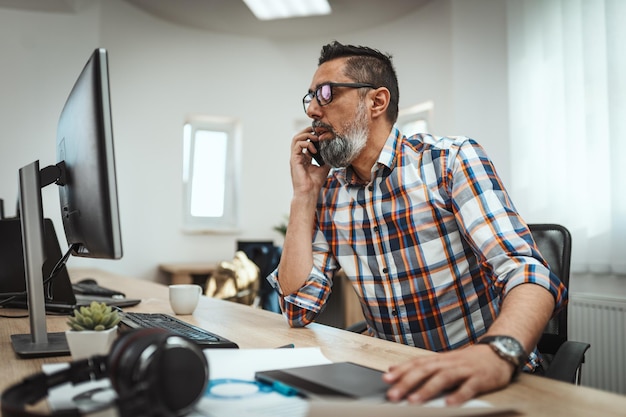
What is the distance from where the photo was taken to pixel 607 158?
8.58 feet

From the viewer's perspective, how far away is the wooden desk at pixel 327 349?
641mm

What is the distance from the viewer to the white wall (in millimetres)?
3656

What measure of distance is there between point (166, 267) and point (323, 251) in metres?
2.91

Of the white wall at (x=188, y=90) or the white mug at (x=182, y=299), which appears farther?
the white wall at (x=188, y=90)

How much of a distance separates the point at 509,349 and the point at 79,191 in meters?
0.76

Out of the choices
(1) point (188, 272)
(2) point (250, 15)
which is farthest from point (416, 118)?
(1) point (188, 272)

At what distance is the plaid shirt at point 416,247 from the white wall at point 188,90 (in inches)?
83.0

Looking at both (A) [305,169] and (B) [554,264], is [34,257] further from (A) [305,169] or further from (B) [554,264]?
(B) [554,264]

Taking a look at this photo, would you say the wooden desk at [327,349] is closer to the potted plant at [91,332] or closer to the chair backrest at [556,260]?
the potted plant at [91,332]

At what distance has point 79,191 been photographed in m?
0.93

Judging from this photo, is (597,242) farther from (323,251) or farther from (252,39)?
(252,39)

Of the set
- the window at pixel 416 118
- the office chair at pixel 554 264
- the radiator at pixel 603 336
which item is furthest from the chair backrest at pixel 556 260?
the window at pixel 416 118

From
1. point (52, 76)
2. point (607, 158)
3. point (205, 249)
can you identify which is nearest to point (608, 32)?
point (607, 158)

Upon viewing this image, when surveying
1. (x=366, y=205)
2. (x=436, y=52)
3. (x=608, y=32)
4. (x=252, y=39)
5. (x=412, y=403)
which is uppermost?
(x=252, y=39)
